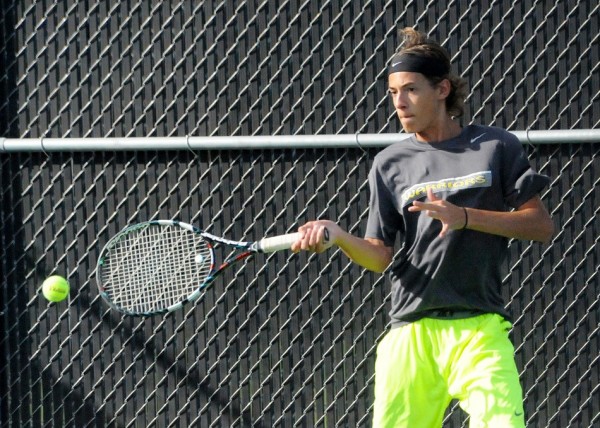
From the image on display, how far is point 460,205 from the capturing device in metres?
3.77

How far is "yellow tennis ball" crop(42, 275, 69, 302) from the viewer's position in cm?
507

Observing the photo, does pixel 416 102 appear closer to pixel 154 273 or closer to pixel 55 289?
pixel 154 273

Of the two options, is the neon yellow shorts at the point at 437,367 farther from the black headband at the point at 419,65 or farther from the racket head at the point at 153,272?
the racket head at the point at 153,272

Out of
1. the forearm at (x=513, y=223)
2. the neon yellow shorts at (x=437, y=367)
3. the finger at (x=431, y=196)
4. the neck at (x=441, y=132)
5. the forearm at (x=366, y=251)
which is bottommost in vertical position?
the neon yellow shorts at (x=437, y=367)

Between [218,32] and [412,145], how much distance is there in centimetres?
172

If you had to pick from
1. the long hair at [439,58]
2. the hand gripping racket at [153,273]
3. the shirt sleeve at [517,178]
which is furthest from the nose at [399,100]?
the hand gripping racket at [153,273]

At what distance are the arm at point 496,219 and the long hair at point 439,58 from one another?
17.0 inches

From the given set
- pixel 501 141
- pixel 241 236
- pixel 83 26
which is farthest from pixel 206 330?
pixel 501 141

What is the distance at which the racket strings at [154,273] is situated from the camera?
186 inches

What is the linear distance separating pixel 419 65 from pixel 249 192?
1.60 metres

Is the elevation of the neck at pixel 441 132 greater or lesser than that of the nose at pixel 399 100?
lesser

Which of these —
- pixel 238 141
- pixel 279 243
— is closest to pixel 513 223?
pixel 279 243

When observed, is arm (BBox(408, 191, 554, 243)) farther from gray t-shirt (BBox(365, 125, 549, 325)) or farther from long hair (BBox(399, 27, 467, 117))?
long hair (BBox(399, 27, 467, 117))

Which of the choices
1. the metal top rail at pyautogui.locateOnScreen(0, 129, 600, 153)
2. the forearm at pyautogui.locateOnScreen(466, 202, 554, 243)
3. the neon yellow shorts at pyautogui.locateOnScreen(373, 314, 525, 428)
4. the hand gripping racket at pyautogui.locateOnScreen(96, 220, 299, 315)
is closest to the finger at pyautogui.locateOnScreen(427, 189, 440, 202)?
the forearm at pyautogui.locateOnScreen(466, 202, 554, 243)
